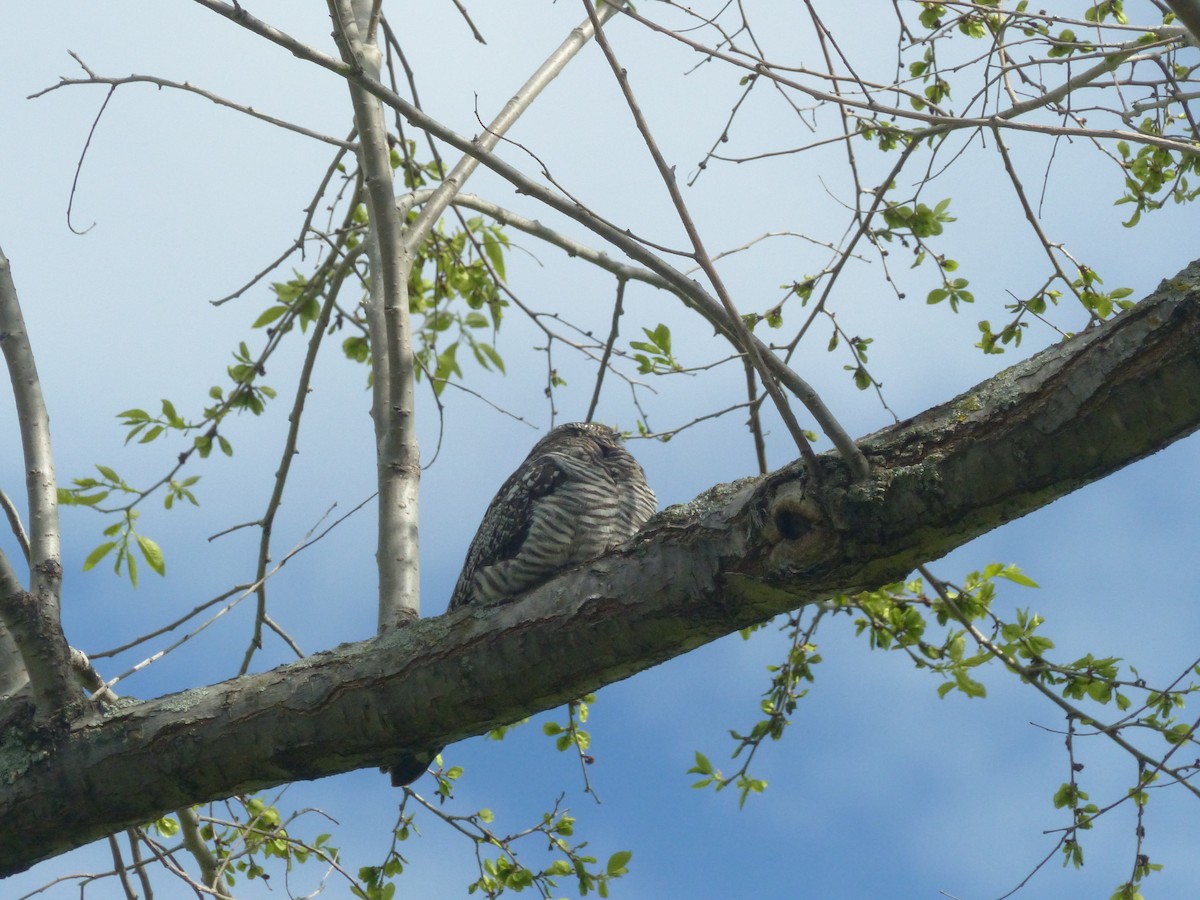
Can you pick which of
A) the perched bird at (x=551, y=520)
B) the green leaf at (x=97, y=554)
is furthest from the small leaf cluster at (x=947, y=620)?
the green leaf at (x=97, y=554)

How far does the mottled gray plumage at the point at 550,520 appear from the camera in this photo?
4.14 meters

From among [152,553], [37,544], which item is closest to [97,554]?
[152,553]

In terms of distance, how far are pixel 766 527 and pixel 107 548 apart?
333cm

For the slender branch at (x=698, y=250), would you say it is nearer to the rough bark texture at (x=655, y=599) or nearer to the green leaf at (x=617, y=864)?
the rough bark texture at (x=655, y=599)

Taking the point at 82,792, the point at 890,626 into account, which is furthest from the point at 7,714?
the point at 890,626

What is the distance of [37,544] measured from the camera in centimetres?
367

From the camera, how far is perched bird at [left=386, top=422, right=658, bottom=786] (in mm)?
4137

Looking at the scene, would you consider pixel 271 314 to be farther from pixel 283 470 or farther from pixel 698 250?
pixel 698 250

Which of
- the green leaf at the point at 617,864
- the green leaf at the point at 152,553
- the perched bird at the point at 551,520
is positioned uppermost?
the green leaf at the point at 152,553

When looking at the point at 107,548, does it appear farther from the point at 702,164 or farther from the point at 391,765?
the point at 702,164

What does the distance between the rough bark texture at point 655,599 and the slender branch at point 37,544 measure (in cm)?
18

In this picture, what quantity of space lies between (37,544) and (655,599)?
210 centimetres

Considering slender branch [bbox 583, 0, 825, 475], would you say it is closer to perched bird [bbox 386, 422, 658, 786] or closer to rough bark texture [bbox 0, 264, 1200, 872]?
rough bark texture [bbox 0, 264, 1200, 872]

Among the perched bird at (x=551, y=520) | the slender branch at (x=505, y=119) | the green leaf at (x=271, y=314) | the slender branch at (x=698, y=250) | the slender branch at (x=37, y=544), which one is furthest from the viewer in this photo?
the green leaf at (x=271, y=314)
